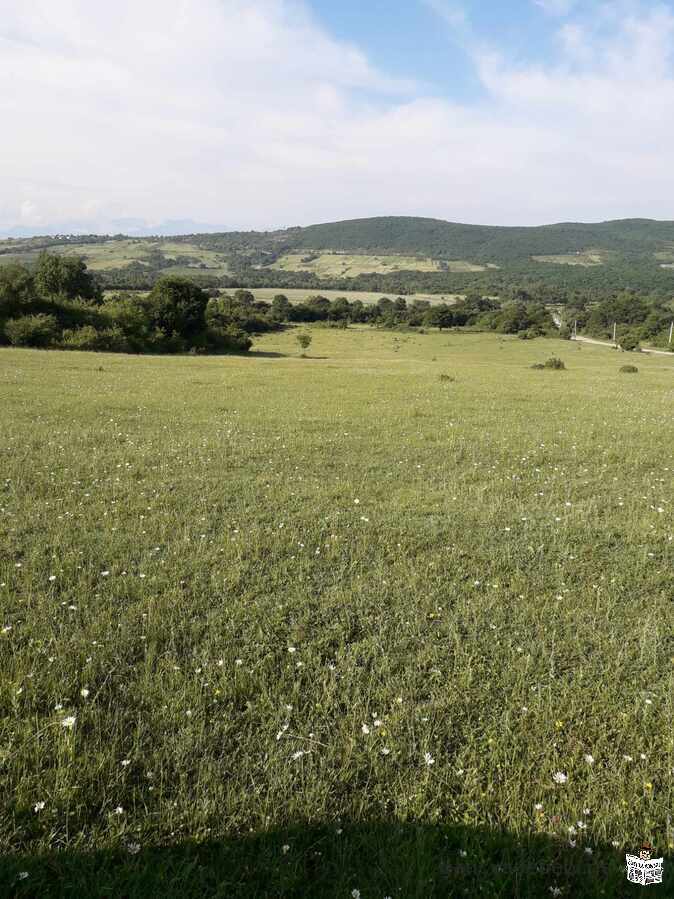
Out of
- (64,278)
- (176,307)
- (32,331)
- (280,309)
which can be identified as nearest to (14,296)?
(32,331)

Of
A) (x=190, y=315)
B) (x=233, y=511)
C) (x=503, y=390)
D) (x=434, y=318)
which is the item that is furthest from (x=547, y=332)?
(x=233, y=511)

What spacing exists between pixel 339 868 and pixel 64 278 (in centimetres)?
9108

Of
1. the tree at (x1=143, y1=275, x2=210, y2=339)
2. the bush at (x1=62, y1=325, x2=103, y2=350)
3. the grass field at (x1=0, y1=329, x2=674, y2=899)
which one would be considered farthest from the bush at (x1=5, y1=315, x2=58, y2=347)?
the grass field at (x1=0, y1=329, x2=674, y2=899)

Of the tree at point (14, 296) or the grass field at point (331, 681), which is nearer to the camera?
the grass field at point (331, 681)

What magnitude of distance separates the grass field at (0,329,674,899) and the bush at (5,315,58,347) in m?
49.8

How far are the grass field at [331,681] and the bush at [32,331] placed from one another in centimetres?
4978

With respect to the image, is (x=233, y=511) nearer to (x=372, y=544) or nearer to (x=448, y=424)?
(x=372, y=544)

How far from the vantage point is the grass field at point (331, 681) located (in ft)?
10.9

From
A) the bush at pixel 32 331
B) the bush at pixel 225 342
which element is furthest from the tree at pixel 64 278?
the bush at pixel 32 331

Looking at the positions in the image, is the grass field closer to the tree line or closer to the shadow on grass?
the shadow on grass

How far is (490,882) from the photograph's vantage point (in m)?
3.11

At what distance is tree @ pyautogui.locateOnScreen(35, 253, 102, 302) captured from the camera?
78.5m

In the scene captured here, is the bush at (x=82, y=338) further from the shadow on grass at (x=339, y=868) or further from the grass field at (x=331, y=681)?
the shadow on grass at (x=339, y=868)

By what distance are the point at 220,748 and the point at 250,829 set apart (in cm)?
68
